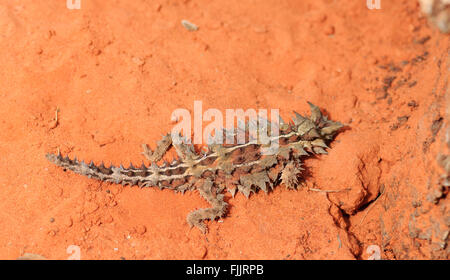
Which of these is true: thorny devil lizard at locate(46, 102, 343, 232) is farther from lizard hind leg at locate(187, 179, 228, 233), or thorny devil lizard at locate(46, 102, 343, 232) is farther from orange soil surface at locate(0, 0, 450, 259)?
orange soil surface at locate(0, 0, 450, 259)

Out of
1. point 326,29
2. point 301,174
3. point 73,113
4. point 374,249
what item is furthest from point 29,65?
point 374,249

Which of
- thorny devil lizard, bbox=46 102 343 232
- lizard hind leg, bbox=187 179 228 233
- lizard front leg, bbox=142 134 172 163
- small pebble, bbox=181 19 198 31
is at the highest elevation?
small pebble, bbox=181 19 198 31

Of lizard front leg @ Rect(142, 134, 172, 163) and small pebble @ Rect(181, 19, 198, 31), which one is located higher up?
small pebble @ Rect(181, 19, 198, 31)

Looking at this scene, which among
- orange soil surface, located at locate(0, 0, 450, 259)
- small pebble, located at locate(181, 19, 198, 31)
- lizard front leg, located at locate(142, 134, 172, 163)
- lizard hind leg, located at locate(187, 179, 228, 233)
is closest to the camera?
orange soil surface, located at locate(0, 0, 450, 259)

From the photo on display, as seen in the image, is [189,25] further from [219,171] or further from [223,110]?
[219,171]

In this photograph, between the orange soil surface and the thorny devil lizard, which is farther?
the thorny devil lizard

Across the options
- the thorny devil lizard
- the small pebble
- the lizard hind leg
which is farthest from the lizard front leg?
the small pebble

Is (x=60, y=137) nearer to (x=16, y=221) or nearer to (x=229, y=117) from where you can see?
(x=16, y=221)

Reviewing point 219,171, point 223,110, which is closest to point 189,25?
point 223,110
